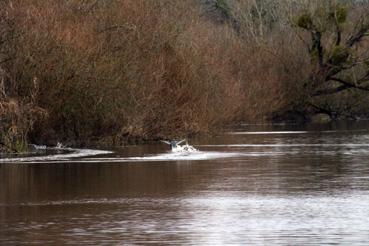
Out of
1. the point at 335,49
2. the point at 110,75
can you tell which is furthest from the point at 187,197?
the point at 335,49

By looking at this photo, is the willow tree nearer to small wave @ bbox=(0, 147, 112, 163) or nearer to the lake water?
the lake water

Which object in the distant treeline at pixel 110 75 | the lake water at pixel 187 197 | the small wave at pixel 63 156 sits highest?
the distant treeline at pixel 110 75

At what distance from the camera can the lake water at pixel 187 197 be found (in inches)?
621

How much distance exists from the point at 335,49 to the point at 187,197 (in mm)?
43788

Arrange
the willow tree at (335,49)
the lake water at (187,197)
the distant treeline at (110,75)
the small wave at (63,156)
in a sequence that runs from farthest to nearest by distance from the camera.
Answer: the willow tree at (335,49), the distant treeline at (110,75), the small wave at (63,156), the lake water at (187,197)

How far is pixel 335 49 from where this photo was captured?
63.7 m

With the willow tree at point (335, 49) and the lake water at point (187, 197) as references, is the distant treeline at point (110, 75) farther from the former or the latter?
the willow tree at point (335, 49)

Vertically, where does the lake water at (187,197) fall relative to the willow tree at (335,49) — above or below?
below

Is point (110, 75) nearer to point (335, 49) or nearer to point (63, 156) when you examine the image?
point (63, 156)

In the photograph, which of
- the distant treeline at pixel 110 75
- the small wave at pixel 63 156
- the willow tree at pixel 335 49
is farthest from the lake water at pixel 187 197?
the willow tree at pixel 335 49

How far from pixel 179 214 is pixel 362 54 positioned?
4820 cm

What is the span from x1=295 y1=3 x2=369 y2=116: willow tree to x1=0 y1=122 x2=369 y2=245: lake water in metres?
28.1

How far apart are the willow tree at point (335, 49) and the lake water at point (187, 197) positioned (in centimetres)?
2808

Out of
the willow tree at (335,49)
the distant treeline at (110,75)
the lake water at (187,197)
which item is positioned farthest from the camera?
the willow tree at (335,49)
